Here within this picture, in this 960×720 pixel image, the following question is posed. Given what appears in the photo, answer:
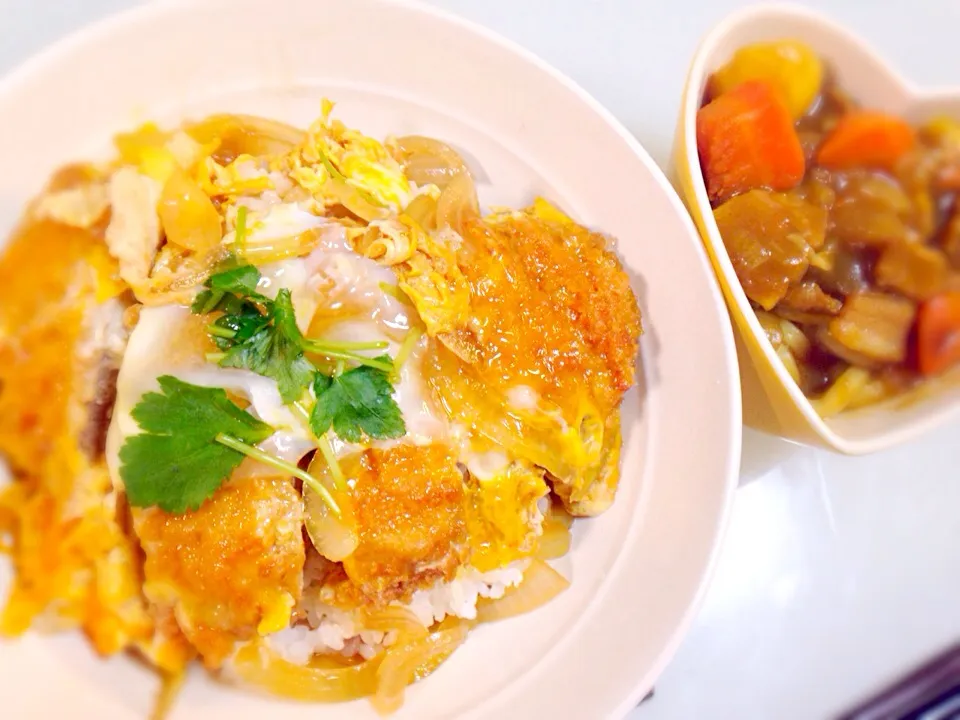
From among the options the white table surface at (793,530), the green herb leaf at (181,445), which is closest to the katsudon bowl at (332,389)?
the green herb leaf at (181,445)

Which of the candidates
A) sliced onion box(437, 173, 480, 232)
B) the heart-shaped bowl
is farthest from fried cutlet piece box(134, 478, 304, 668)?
the heart-shaped bowl

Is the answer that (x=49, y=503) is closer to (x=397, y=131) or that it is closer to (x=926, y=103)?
(x=397, y=131)

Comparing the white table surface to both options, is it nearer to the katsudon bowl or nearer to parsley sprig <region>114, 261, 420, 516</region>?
the katsudon bowl

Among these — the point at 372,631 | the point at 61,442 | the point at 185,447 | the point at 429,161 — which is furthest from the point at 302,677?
the point at 429,161

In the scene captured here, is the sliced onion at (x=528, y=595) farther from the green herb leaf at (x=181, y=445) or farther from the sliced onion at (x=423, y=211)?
the sliced onion at (x=423, y=211)

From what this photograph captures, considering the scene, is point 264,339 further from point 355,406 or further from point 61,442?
point 61,442
